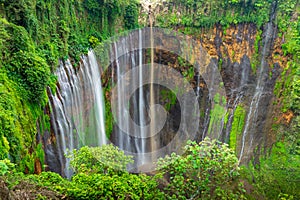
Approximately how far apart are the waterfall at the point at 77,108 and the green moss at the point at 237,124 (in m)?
6.26

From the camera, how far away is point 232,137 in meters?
14.7

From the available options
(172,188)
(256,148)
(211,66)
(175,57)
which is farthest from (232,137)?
(172,188)

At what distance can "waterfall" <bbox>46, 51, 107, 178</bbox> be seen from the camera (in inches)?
418

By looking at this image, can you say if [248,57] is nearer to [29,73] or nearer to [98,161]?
[98,161]

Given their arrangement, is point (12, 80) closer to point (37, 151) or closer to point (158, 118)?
point (37, 151)

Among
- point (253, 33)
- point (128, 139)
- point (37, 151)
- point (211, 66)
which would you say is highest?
point (253, 33)

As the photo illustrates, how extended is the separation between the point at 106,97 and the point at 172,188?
8644 mm

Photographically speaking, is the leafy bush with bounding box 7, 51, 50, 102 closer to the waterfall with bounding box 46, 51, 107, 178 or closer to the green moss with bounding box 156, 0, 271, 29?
the waterfall with bounding box 46, 51, 107, 178

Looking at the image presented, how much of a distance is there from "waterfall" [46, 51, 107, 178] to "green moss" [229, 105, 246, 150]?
626cm

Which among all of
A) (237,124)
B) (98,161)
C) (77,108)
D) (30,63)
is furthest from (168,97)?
(98,161)

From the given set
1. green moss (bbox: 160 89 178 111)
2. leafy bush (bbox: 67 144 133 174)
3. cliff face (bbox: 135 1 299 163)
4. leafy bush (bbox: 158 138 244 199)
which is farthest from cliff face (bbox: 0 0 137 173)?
cliff face (bbox: 135 1 299 163)

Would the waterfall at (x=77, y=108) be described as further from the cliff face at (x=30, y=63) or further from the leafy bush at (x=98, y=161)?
the leafy bush at (x=98, y=161)

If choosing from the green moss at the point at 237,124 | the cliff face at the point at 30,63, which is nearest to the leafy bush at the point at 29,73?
the cliff face at the point at 30,63

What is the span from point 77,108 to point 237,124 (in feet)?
25.8
